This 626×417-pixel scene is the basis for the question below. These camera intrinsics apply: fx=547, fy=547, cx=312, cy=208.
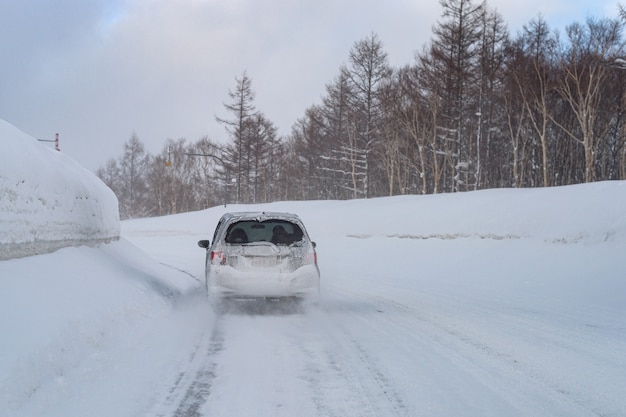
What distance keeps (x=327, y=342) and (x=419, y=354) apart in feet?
3.97

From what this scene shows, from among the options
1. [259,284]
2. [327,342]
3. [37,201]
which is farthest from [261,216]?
[37,201]

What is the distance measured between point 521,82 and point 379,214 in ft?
56.8

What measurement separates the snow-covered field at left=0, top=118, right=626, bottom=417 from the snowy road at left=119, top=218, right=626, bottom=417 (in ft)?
0.08

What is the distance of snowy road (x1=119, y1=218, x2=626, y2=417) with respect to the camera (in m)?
4.32

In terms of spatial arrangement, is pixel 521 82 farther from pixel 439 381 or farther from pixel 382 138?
pixel 439 381

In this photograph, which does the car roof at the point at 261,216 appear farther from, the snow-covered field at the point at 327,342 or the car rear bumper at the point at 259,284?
the snow-covered field at the point at 327,342

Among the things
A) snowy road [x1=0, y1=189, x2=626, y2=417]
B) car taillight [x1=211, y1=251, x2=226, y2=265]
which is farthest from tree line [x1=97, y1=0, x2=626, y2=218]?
car taillight [x1=211, y1=251, x2=226, y2=265]

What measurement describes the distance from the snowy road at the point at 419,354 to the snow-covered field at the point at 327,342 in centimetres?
2

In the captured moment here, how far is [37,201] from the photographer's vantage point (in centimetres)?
702

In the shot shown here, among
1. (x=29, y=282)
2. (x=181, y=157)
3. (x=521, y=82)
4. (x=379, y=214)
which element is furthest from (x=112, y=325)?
(x=181, y=157)

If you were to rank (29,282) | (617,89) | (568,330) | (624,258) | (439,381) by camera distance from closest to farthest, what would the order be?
(439,381) → (29,282) → (568,330) → (624,258) → (617,89)

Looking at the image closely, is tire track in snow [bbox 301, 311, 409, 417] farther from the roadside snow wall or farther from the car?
the roadside snow wall

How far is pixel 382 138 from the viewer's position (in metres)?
47.2

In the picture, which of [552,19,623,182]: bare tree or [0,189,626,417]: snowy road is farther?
→ [552,19,623,182]: bare tree
